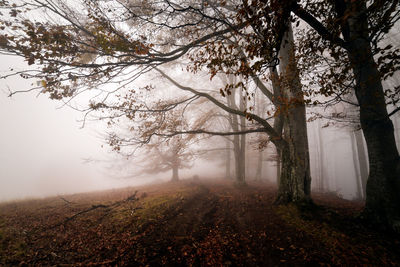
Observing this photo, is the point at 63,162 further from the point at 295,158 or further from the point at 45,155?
the point at 295,158

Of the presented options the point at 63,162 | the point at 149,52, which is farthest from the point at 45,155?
the point at 149,52

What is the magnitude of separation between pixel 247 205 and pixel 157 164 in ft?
39.2

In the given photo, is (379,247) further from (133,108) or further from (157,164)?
(157,164)

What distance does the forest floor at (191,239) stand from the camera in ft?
10.9

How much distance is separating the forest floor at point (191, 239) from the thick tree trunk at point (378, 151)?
618mm

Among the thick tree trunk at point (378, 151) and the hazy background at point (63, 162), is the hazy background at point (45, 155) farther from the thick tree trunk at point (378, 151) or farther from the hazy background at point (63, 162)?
the thick tree trunk at point (378, 151)

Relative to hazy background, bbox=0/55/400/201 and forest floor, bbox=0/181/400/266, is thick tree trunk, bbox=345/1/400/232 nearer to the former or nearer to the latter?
forest floor, bbox=0/181/400/266

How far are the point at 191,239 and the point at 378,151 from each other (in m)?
5.81

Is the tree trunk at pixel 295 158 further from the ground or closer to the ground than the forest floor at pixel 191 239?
further from the ground

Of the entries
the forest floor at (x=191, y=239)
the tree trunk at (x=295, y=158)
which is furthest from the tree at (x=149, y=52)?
the forest floor at (x=191, y=239)

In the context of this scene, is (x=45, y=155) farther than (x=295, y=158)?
Yes

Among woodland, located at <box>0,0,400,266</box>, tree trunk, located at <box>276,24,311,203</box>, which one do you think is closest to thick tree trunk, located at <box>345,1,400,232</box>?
woodland, located at <box>0,0,400,266</box>

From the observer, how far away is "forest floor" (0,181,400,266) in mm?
3330

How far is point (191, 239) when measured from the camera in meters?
4.27
